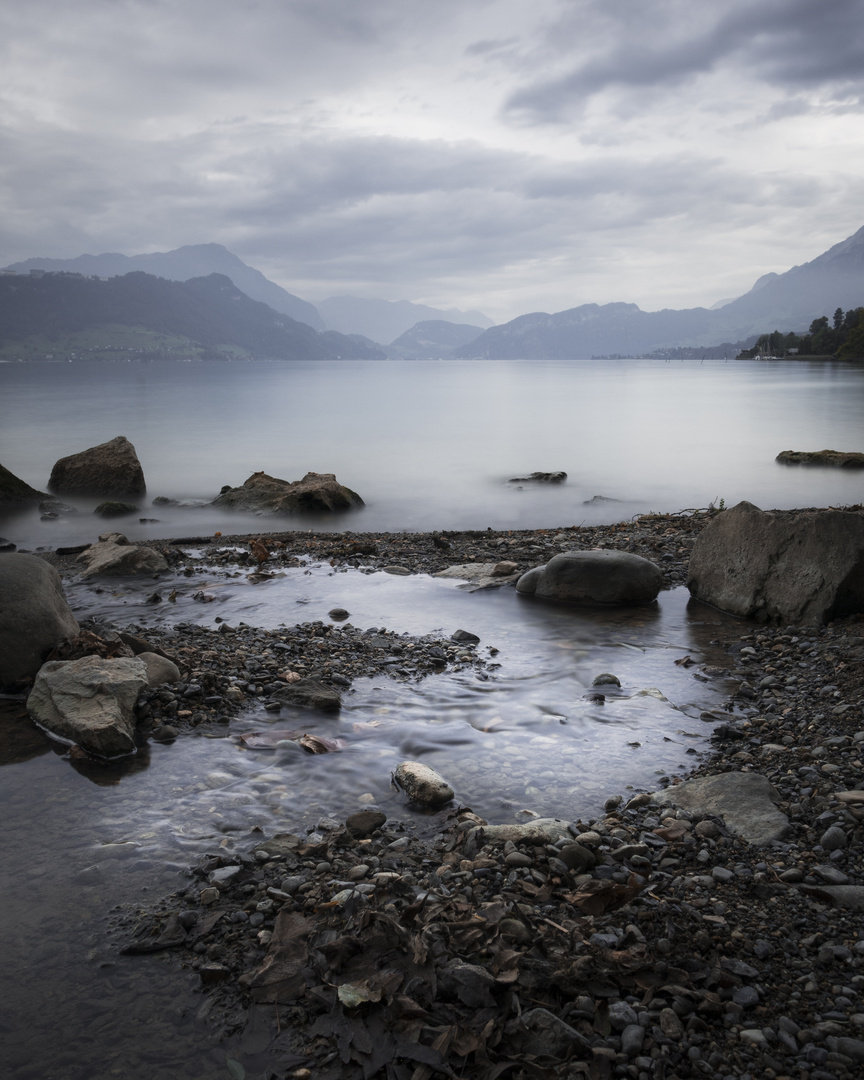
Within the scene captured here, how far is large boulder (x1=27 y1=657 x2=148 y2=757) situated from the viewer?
636cm

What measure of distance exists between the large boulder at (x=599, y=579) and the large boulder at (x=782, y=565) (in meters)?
0.85

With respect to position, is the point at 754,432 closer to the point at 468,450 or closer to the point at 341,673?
the point at 468,450

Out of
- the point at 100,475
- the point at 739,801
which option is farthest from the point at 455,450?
the point at 739,801

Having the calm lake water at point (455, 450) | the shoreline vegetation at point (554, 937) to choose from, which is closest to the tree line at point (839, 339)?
→ the calm lake water at point (455, 450)

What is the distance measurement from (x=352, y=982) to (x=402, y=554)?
36.7 ft

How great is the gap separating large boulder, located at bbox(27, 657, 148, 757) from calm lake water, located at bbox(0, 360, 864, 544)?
41.0 ft

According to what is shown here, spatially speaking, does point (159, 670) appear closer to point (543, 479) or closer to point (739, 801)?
point (739, 801)

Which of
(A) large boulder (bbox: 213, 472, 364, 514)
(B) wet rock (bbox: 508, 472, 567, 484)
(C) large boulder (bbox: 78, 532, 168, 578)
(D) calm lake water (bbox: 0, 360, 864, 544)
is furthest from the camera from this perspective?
(B) wet rock (bbox: 508, 472, 567, 484)

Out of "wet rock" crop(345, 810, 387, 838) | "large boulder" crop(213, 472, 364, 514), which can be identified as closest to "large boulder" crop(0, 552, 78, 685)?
"wet rock" crop(345, 810, 387, 838)

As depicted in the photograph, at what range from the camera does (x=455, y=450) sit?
128 feet

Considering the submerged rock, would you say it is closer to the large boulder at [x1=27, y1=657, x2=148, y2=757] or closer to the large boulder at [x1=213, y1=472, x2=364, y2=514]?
the large boulder at [x1=213, y1=472, x2=364, y2=514]

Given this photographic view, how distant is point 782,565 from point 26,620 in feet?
32.2

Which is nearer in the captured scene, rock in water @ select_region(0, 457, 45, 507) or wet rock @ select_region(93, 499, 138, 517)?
wet rock @ select_region(93, 499, 138, 517)

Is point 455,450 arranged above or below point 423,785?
above
